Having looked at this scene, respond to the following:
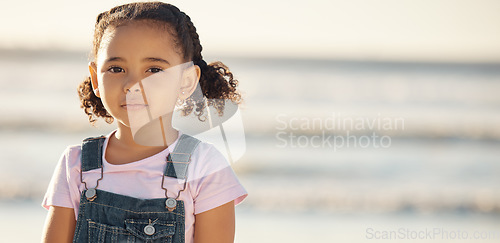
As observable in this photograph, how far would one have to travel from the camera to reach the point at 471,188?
4141 mm

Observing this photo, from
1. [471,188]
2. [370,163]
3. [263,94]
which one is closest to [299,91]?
[263,94]

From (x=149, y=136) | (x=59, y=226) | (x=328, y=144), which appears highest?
(x=328, y=144)

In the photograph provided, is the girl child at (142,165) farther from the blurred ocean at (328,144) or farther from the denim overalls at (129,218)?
the blurred ocean at (328,144)

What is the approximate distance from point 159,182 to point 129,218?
0.35 ft

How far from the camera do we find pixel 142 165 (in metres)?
1.48

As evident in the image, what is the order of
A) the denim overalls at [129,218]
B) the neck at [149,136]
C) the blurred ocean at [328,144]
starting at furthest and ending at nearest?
the blurred ocean at [328,144], the neck at [149,136], the denim overalls at [129,218]

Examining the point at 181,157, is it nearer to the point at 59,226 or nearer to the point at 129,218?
the point at 129,218

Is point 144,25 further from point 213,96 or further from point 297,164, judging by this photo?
point 297,164

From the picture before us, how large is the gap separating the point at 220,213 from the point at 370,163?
10.1ft

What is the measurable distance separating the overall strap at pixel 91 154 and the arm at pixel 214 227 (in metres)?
0.27

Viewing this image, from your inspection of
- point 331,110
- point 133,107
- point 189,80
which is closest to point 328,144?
point 331,110

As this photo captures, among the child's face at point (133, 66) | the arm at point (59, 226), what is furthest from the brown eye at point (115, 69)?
the arm at point (59, 226)

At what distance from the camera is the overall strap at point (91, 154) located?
150 cm

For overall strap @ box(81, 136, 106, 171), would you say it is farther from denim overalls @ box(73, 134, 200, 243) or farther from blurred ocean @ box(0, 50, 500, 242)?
blurred ocean @ box(0, 50, 500, 242)
